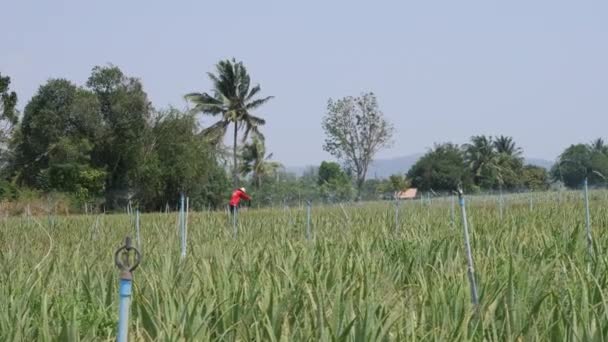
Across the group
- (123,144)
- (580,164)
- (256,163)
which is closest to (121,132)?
(123,144)

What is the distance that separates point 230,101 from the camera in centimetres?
3888

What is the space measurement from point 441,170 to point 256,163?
19.8 metres

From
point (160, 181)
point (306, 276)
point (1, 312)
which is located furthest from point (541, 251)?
point (160, 181)

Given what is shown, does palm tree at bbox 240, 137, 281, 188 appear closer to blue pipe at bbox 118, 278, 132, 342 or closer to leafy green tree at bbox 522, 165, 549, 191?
leafy green tree at bbox 522, 165, 549, 191

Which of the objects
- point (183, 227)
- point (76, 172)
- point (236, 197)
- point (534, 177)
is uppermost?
point (534, 177)

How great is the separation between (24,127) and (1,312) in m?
36.2

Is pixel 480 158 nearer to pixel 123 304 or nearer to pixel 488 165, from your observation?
pixel 488 165

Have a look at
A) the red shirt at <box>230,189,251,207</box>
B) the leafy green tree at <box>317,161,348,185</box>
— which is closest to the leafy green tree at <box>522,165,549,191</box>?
the leafy green tree at <box>317,161,348,185</box>

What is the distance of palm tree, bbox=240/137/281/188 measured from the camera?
43.9m

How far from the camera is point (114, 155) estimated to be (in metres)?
32.8

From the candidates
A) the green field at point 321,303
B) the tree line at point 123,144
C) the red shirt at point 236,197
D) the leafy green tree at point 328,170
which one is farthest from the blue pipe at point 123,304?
the leafy green tree at point 328,170

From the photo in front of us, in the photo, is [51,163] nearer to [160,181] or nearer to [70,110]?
[70,110]

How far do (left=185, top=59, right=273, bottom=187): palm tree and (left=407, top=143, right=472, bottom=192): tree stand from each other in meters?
22.4

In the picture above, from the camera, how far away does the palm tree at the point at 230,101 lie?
38.4 meters
